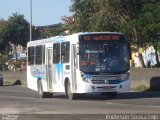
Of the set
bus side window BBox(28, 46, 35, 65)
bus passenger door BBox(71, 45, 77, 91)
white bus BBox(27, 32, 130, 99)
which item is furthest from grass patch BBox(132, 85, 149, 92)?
bus passenger door BBox(71, 45, 77, 91)

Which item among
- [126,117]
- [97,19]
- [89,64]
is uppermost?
[97,19]

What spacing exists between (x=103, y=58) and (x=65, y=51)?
224 cm

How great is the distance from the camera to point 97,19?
4556cm

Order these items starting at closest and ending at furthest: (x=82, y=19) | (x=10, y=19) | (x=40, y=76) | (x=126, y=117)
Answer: (x=126, y=117) < (x=40, y=76) < (x=82, y=19) < (x=10, y=19)

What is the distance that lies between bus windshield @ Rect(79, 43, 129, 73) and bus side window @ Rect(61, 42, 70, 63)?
1214 millimetres

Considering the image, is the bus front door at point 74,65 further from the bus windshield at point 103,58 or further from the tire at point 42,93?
the tire at point 42,93

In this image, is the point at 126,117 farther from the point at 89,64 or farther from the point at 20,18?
the point at 20,18

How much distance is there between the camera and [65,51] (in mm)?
28000

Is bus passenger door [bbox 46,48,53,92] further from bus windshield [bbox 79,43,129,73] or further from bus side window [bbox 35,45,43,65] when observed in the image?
bus windshield [bbox 79,43,129,73]

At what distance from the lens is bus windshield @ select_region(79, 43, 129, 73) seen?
87.1ft

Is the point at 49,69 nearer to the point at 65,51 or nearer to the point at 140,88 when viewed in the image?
the point at 65,51

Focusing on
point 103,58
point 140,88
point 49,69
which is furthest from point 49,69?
point 140,88

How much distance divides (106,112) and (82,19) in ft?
99.9

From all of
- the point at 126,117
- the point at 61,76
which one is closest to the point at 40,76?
the point at 61,76
